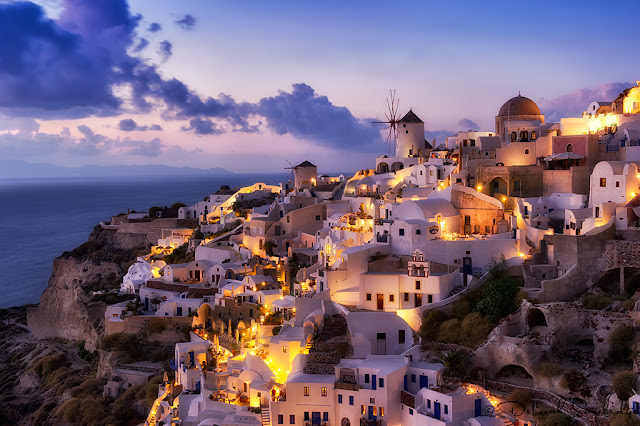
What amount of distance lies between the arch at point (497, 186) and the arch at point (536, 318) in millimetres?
8705

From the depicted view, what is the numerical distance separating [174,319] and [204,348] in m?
4.19

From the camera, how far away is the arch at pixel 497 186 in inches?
1121

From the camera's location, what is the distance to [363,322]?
2217 centimetres

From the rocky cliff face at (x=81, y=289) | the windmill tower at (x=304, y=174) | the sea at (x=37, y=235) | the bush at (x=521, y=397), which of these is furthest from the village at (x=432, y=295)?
the sea at (x=37, y=235)

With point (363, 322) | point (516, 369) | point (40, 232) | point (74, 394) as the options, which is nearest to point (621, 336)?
point (516, 369)

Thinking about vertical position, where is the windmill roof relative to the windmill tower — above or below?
above

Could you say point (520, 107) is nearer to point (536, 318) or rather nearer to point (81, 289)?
point (536, 318)

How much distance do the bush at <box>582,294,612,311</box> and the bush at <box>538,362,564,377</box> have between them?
2.59 m

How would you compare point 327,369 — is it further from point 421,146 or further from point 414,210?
point 421,146

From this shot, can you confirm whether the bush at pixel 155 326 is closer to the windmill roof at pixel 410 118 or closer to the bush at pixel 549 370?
the bush at pixel 549 370

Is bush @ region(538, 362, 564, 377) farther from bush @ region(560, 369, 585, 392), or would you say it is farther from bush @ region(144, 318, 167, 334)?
bush @ region(144, 318, 167, 334)

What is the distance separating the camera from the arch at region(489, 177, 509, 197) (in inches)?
1121

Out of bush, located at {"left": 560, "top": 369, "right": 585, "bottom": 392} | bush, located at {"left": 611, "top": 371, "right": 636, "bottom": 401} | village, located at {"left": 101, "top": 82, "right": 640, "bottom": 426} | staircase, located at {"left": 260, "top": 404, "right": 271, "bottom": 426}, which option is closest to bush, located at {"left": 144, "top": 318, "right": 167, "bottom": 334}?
village, located at {"left": 101, "top": 82, "right": 640, "bottom": 426}

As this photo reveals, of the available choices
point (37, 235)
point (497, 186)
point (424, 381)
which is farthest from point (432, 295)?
point (37, 235)
